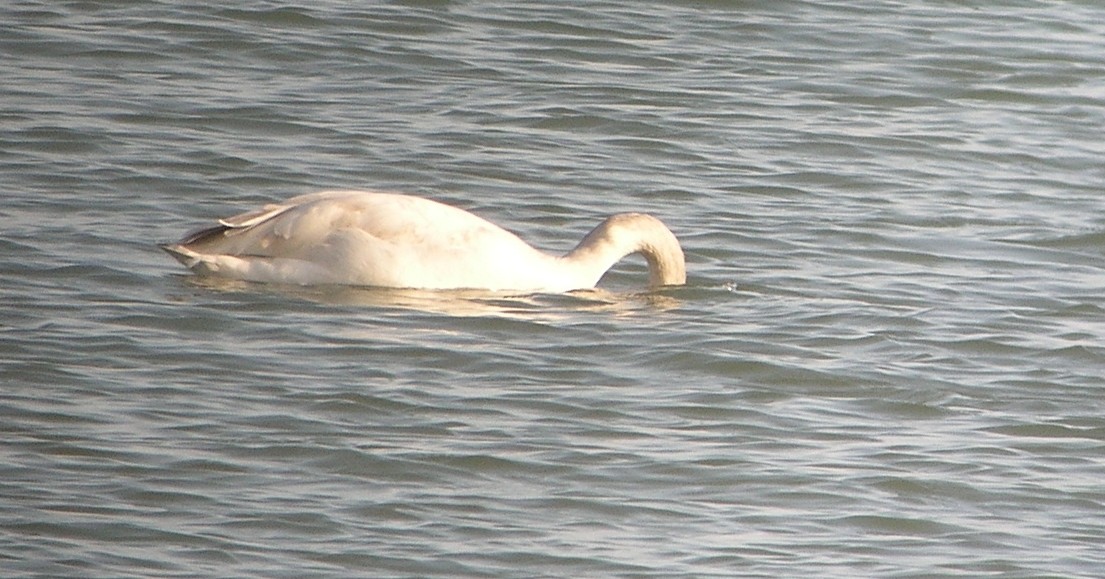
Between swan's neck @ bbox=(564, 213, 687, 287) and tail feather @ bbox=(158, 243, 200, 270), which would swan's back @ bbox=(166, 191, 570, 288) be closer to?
tail feather @ bbox=(158, 243, 200, 270)

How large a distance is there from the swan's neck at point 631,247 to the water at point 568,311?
144 mm

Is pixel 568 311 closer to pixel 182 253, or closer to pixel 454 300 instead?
pixel 454 300

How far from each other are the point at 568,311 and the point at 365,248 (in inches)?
35.2

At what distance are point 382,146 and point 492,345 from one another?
12.3ft

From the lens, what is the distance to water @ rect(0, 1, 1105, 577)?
7109 millimetres

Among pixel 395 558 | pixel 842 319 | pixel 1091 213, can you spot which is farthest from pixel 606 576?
pixel 1091 213

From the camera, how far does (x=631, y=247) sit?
10641mm

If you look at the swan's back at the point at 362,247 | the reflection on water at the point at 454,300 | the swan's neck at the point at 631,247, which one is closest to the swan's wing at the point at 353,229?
the swan's back at the point at 362,247

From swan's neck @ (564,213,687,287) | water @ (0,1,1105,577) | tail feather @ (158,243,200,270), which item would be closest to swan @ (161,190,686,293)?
tail feather @ (158,243,200,270)

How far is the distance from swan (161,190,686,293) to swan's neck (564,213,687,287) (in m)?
0.28

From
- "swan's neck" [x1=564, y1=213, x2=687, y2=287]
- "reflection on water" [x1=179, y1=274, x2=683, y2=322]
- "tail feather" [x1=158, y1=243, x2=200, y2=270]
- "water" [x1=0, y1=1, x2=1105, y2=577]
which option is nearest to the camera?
"water" [x1=0, y1=1, x2=1105, y2=577]

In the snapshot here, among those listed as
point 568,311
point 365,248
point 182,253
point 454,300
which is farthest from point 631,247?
point 182,253

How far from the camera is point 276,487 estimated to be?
7281mm

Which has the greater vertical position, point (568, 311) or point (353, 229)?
point (353, 229)
